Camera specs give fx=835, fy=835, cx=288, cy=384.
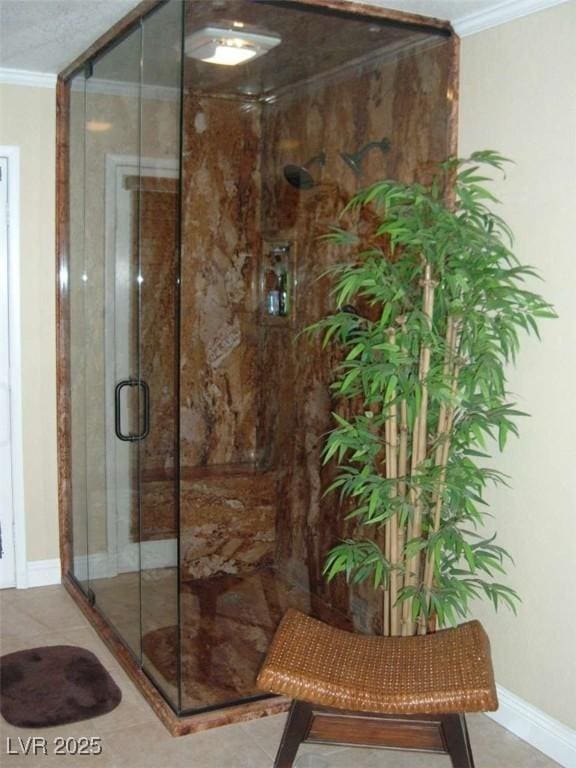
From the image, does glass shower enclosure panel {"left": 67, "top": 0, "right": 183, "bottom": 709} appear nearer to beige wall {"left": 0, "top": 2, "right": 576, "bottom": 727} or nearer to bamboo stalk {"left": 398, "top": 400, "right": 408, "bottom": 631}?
bamboo stalk {"left": 398, "top": 400, "right": 408, "bottom": 631}

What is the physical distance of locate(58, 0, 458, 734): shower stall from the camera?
292 centimetres

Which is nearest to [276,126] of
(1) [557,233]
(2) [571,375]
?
(1) [557,233]

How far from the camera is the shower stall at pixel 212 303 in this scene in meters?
2.92

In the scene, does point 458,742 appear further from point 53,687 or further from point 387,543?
point 53,687

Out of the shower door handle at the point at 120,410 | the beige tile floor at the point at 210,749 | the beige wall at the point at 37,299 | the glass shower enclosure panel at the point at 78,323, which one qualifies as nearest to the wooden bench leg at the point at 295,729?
the beige tile floor at the point at 210,749

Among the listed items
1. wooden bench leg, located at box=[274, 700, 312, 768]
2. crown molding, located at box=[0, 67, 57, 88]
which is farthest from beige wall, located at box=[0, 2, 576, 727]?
crown molding, located at box=[0, 67, 57, 88]

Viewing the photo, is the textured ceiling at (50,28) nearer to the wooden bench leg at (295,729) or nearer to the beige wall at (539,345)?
the beige wall at (539,345)

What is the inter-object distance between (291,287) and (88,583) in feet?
5.52

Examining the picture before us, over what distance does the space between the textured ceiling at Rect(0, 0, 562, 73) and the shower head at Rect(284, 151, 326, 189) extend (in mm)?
797

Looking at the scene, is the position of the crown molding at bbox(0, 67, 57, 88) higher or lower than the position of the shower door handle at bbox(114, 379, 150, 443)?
higher

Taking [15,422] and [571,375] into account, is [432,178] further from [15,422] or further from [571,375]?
[15,422]

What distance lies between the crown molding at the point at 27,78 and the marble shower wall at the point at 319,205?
1.07 metres

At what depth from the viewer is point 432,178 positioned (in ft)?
10.2

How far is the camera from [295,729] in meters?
2.47
